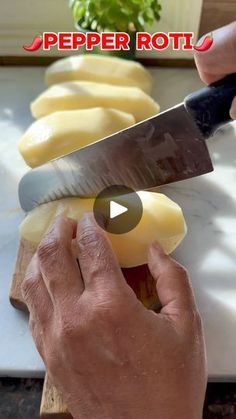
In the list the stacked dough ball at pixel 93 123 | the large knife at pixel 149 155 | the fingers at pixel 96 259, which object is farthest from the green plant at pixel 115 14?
the fingers at pixel 96 259

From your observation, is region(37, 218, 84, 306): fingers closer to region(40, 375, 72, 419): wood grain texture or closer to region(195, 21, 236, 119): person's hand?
region(40, 375, 72, 419): wood grain texture

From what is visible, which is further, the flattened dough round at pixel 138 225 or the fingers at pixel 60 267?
the flattened dough round at pixel 138 225

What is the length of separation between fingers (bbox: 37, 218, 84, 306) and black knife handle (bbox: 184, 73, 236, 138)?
0.57 feet

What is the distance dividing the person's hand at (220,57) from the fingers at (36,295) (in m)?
0.25

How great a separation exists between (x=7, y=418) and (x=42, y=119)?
0.38 m

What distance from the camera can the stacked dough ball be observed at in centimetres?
60

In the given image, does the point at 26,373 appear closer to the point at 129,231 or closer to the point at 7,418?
the point at 7,418

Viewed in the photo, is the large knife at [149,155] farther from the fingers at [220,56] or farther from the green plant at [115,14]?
the green plant at [115,14]

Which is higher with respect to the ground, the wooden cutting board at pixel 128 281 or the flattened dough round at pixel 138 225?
the flattened dough round at pixel 138 225

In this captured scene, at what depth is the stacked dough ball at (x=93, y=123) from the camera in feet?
1.97

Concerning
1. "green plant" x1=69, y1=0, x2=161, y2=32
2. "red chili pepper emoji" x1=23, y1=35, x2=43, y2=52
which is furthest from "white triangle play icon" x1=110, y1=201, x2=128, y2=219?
"red chili pepper emoji" x1=23, y1=35, x2=43, y2=52

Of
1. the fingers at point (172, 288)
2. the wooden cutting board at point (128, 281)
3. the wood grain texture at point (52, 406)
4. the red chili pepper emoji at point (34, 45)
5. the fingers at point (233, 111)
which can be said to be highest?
the red chili pepper emoji at point (34, 45)

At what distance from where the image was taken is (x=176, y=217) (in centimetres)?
61
